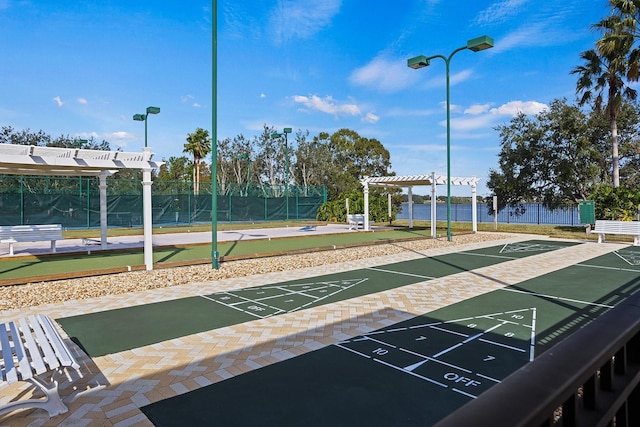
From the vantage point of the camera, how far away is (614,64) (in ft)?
62.0

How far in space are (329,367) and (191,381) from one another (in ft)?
4.13

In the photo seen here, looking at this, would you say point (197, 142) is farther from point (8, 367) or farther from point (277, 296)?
point (8, 367)

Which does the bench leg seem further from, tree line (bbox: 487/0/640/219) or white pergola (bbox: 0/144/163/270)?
tree line (bbox: 487/0/640/219)

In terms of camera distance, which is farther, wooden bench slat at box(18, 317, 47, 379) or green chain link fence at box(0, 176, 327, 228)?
green chain link fence at box(0, 176, 327, 228)

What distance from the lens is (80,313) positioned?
20.0ft

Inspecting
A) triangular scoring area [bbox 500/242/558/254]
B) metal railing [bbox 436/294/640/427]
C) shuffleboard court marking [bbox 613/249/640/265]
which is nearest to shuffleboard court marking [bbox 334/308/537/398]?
metal railing [bbox 436/294/640/427]

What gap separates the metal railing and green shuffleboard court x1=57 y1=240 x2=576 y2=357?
15.2ft

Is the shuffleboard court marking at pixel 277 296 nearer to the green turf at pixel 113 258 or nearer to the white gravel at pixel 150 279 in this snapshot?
the white gravel at pixel 150 279

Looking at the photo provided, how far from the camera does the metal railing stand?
760 mm

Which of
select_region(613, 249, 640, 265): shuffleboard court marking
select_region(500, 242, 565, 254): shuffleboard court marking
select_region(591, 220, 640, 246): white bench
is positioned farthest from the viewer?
select_region(591, 220, 640, 246): white bench

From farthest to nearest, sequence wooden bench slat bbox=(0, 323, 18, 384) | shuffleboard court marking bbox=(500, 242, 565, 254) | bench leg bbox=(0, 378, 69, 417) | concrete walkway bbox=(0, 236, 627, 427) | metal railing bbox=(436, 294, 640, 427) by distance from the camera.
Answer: shuffleboard court marking bbox=(500, 242, 565, 254)
concrete walkway bbox=(0, 236, 627, 427)
bench leg bbox=(0, 378, 69, 417)
wooden bench slat bbox=(0, 323, 18, 384)
metal railing bbox=(436, 294, 640, 427)

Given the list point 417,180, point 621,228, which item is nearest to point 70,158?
point 417,180

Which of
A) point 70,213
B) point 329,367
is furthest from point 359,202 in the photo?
point 329,367

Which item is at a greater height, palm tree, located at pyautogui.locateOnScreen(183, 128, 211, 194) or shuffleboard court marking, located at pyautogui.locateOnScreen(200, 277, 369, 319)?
palm tree, located at pyautogui.locateOnScreen(183, 128, 211, 194)
